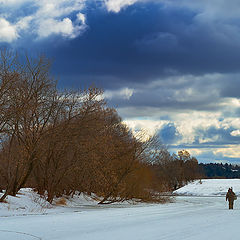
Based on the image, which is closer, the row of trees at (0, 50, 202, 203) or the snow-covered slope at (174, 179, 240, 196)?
the row of trees at (0, 50, 202, 203)

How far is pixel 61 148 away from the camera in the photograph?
3391 centimetres

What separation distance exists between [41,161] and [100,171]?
5484mm

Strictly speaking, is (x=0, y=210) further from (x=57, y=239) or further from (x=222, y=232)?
(x=222, y=232)

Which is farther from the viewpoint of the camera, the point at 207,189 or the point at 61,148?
the point at 207,189

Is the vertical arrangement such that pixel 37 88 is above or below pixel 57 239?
above

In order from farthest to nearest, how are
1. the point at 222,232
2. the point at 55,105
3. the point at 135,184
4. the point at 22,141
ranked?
the point at 135,184
the point at 55,105
the point at 22,141
the point at 222,232

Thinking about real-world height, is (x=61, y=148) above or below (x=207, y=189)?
above

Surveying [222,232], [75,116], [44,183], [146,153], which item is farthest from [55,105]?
[222,232]

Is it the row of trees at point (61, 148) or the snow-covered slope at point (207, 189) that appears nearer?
the row of trees at point (61, 148)

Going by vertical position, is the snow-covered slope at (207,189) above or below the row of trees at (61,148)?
below

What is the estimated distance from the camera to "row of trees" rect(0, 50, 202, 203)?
2921cm

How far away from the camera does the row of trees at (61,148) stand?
29.2 metres

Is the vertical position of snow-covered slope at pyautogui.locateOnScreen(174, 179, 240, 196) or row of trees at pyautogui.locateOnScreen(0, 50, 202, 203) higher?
row of trees at pyautogui.locateOnScreen(0, 50, 202, 203)

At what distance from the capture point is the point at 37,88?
31.4 meters
